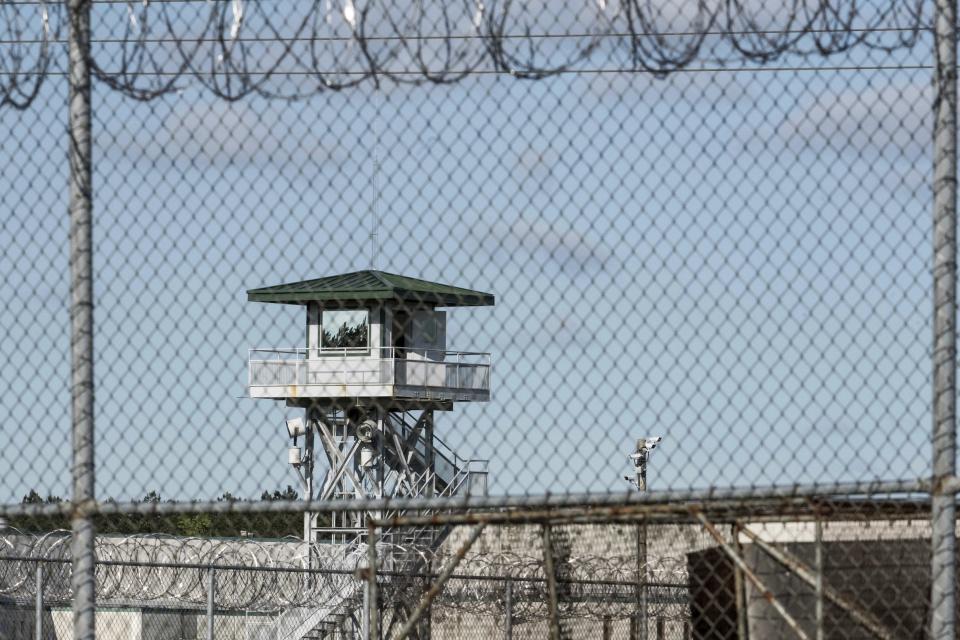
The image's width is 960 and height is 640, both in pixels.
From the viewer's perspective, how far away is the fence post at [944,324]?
551 cm

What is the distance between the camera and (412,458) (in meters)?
38.5

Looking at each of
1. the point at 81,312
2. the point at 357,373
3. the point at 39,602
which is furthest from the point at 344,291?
the point at 81,312

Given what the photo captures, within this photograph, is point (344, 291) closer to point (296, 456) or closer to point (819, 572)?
point (296, 456)

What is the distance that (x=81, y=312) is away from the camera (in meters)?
5.86

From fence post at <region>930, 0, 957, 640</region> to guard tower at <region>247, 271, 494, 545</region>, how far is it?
100ft

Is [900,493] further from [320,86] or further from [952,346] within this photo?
[320,86]

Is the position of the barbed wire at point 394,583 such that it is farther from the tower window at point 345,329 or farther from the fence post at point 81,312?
the tower window at point 345,329

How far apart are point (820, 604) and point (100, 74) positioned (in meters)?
3.39

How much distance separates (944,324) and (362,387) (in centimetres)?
3261

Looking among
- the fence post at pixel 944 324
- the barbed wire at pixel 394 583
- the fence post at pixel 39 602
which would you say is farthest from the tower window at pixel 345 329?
the fence post at pixel 944 324

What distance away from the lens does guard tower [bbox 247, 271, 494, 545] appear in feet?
123

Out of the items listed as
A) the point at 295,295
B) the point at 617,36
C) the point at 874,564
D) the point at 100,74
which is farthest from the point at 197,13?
the point at 295,295

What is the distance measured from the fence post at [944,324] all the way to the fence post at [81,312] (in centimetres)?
307

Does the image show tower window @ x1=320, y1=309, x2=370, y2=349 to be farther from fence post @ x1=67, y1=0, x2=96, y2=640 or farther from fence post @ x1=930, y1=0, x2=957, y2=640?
fence post @ x1=930, y1=0, x2=957, y2=640
